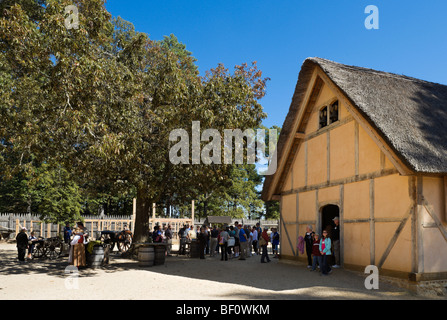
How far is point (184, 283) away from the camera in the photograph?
1117cm

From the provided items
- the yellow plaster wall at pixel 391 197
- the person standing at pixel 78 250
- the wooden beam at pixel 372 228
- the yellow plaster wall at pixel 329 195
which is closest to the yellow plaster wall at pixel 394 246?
the wooden beam at pixel 372 228

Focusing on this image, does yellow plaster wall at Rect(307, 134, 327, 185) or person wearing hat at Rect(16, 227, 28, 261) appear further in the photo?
person wearing hat at Rect(16, 227, 28, 261)

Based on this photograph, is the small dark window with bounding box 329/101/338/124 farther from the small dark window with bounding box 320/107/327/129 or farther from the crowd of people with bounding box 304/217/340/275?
the crowd of people with bounding box 304/217/340/275

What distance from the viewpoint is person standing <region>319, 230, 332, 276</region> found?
40.1 ft

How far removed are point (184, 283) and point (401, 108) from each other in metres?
8.59

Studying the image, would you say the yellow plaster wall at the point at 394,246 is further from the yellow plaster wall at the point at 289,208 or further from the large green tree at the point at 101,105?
the large green tree at the point at 101,105

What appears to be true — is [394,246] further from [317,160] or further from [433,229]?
[317,160]

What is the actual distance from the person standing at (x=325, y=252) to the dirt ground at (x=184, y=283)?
0.91 ft

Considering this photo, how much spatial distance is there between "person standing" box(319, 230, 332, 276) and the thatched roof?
3.77 meters

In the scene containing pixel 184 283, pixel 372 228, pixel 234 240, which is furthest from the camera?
pixel 234 240

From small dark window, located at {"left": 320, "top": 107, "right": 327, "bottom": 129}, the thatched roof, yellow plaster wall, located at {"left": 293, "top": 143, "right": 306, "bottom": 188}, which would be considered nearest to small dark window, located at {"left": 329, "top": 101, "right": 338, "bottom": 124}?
small dark window, located at {"left": 320, "top": 107, "right": 327, "bottom": 129}

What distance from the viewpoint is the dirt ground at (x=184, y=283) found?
9.23 metres

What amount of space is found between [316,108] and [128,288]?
9.69 metres

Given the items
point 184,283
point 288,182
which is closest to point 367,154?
point 288,182
